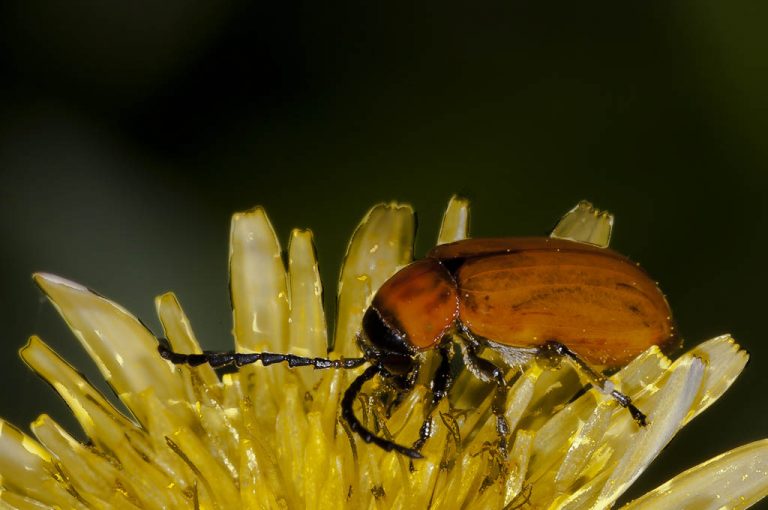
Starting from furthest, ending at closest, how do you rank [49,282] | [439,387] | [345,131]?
[345,131] → [49,282] → [439,387]

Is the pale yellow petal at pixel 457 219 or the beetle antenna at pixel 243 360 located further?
the pale yellow petal at pixel 457 219

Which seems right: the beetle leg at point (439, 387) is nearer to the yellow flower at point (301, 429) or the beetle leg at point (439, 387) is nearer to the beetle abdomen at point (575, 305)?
the yellow flower at point (301, 429)

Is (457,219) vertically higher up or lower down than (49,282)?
lower down

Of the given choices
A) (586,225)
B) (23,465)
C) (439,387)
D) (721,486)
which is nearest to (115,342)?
(23,465)

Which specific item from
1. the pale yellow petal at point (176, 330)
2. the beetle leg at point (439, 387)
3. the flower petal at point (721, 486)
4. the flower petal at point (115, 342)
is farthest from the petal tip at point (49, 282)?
the flower petal at point (721, 486)

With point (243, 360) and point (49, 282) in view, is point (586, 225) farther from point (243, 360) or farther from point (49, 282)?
point (49, 282)

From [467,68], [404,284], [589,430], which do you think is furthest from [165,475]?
[467,68]

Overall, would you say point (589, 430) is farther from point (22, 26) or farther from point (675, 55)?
point (22, 26)
